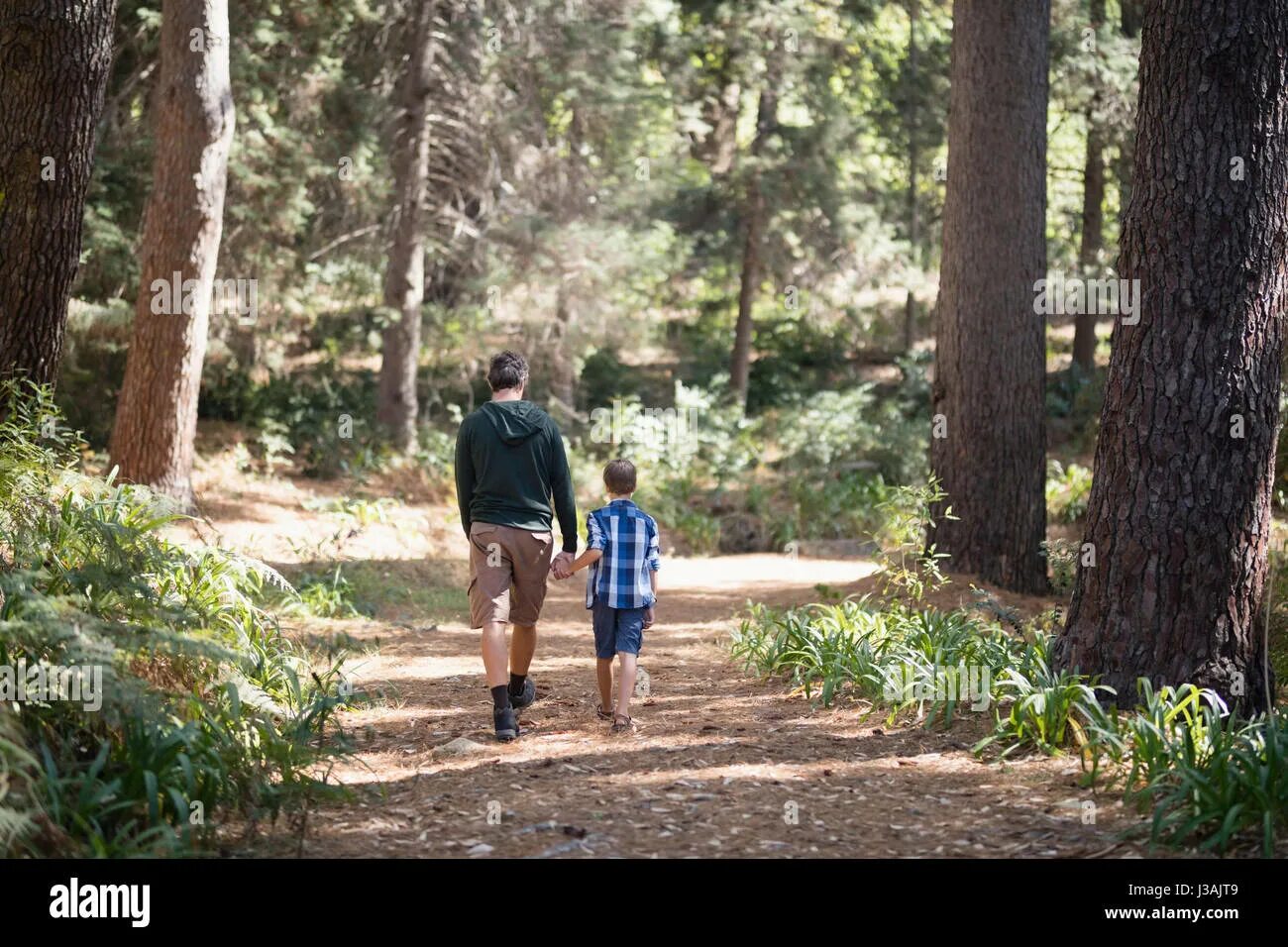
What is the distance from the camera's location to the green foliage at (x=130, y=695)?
14.3 ft

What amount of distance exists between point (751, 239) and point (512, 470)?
16.5m

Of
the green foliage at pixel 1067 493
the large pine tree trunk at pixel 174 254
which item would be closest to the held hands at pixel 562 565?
the large pine tree trunk at pixel 174 254

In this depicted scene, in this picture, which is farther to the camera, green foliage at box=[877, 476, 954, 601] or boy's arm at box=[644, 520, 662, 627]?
green foliage at box=[877, 476, 954, 601]

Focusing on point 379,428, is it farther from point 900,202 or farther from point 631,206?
point 900,202

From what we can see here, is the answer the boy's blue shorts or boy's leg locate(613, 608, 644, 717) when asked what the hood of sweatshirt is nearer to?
the boy's blue shorts

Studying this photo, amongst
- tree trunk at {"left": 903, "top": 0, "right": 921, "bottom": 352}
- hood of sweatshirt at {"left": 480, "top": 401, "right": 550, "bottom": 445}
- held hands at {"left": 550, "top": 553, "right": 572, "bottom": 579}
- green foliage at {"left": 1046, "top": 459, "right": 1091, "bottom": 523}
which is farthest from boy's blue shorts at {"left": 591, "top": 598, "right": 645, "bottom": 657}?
tree trunk at {"left": 903, "top": 0, "right": 921, "bottom": 352}

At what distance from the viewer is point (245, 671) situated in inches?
247

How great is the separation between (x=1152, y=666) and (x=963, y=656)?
1275 mm

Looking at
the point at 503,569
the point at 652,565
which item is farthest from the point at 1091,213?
the point at 503,569

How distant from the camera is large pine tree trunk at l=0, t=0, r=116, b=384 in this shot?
740 cm

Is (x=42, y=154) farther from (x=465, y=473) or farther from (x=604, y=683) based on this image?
(x=604, y=683)

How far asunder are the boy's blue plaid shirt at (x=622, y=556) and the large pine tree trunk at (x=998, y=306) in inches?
188

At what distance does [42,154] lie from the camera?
24.5 feet
